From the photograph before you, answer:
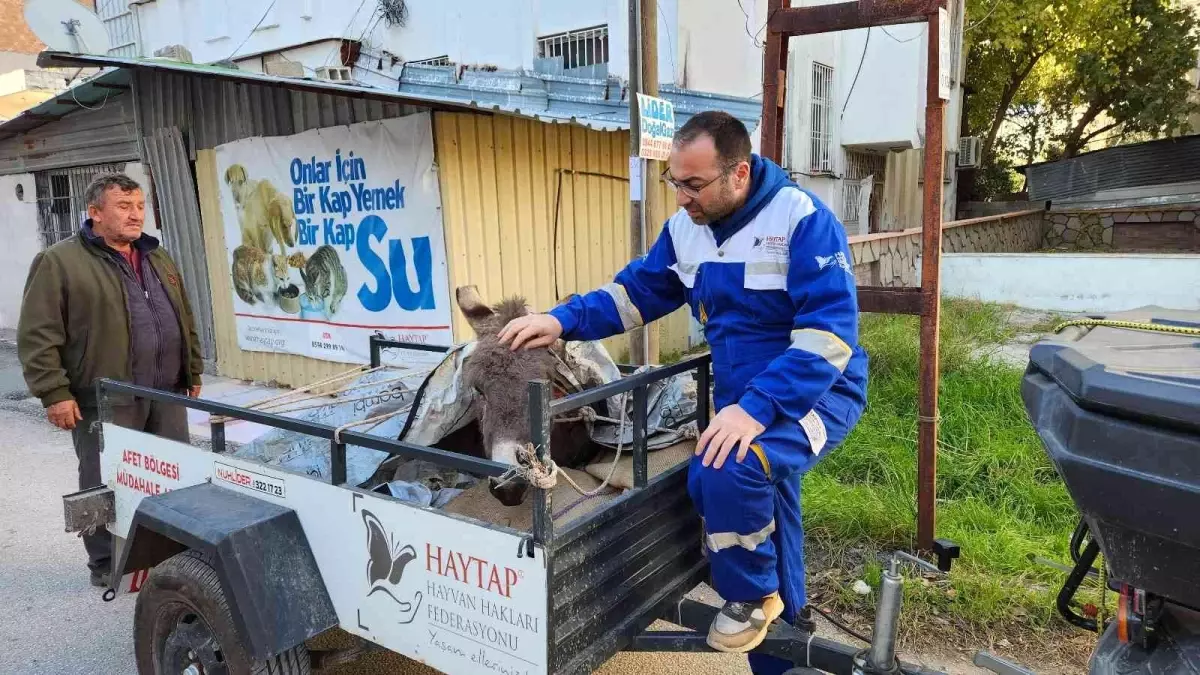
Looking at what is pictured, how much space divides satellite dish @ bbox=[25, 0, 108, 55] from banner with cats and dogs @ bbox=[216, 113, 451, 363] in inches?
103

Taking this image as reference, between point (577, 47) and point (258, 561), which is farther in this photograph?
point (577, 47)

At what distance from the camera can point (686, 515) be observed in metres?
2.57

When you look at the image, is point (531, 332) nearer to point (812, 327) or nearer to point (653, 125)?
point (812, 327)

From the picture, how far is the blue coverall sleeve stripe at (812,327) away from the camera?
206cm

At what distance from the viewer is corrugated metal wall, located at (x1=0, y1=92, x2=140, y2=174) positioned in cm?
952

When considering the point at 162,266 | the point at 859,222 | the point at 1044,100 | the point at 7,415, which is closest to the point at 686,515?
the point at 162,266

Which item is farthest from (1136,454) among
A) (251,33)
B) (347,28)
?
(251,33)

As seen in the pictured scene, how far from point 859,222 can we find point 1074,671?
11.6 metres

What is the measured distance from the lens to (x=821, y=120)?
12.6 m

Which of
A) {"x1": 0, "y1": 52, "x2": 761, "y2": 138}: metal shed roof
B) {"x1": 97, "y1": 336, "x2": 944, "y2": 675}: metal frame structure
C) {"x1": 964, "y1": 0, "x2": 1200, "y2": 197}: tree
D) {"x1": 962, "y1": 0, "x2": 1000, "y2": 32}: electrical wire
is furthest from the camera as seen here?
{"x1": 964, "y1": 0, "x2": 1200, "y2": 197}: tree

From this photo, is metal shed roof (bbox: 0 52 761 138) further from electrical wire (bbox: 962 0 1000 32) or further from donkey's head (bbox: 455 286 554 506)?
electrical wire (bbox: 962 0 1000 32)

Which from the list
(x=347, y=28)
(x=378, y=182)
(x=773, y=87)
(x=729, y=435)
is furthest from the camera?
(x=347, y=28)

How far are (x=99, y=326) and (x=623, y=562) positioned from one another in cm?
302

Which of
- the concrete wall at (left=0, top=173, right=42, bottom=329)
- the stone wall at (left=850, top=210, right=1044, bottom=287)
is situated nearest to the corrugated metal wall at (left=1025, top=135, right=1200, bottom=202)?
the stone wall at (left=850, top=210, right=1044, bottom=287)
